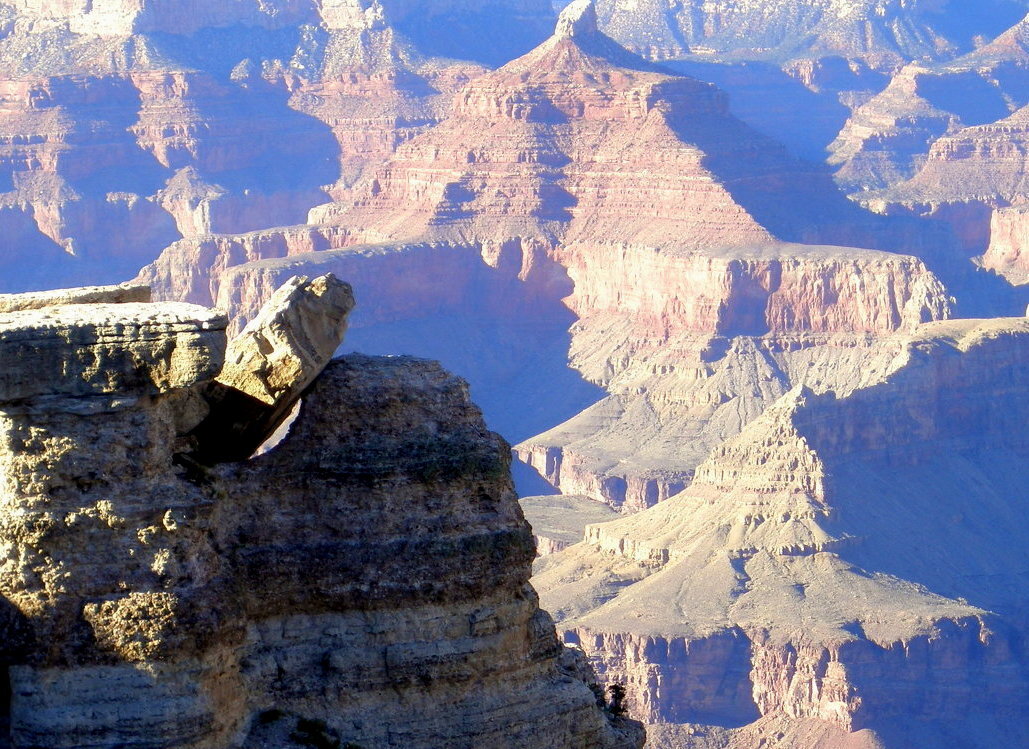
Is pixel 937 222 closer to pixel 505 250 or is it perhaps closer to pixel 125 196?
pixel 505 250

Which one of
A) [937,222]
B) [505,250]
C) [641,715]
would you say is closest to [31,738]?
[641,715]

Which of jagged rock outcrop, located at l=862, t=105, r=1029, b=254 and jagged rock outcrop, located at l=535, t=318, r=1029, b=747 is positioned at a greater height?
jagged rock outcrop, located at l=862, t=105, r=1029, b=254

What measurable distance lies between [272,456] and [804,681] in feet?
197

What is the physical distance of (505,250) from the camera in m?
145

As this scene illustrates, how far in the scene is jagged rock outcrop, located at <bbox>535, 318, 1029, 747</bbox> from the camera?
80.3 metres

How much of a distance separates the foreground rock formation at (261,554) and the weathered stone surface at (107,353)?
0.06 ft

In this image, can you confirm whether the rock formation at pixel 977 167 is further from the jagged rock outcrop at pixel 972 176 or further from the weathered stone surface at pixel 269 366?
the weathered stone surface at pixel 269 366

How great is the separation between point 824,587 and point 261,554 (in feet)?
212

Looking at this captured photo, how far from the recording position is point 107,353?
66.4 ft

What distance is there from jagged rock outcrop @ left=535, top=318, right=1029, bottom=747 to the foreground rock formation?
56850 millimetres

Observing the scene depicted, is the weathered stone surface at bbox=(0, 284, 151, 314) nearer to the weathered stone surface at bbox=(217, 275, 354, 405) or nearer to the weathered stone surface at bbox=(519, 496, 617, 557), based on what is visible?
the weathered stone surface at bbox=(217, 275, 354, 405)

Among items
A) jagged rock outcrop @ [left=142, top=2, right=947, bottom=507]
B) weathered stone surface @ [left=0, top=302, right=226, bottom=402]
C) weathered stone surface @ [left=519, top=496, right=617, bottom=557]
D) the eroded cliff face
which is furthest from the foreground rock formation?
jagged rock outcrop @ [left=142, top=2, right=947, bottom=507]

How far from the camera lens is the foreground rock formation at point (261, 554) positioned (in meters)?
20.4

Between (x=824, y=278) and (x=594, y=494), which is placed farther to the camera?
(x=824, y=278)
